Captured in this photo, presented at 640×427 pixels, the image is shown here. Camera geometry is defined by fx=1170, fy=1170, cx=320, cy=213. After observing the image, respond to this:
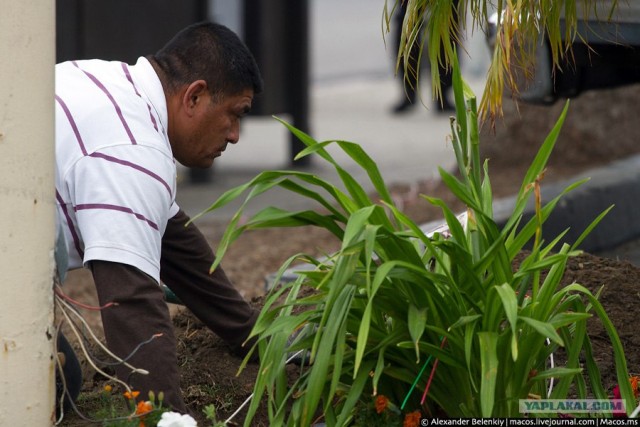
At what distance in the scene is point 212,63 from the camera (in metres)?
3.49

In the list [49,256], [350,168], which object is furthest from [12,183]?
[350,168]

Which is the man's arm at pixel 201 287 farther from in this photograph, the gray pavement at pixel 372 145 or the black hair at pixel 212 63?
the gray pavement at pixel 372 145

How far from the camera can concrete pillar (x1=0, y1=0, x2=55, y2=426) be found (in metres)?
2.79

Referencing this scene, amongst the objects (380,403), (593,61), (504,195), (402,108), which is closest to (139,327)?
(380,403)

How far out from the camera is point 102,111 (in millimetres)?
3291

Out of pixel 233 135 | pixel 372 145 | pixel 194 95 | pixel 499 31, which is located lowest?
pixel 372 145

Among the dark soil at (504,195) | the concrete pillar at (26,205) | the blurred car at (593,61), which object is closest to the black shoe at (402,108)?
the dark soil at (504,195)

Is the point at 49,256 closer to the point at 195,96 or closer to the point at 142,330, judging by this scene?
the point at 142,330

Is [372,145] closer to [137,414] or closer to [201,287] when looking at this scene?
[201,287]

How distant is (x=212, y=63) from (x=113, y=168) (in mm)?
519

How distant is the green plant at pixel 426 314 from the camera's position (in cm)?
286

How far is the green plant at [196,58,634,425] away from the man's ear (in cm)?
55

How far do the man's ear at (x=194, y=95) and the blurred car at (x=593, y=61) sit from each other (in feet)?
5.57

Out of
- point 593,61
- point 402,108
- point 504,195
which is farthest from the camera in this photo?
point 402,108
